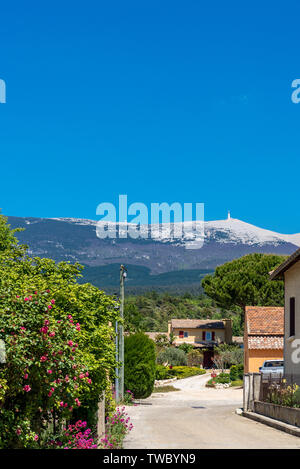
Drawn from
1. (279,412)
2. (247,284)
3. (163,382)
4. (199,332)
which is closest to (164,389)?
(163,382)

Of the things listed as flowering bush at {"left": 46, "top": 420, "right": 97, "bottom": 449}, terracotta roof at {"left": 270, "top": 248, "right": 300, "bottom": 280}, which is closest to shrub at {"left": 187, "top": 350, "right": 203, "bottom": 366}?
terracotta roof at {"left": 270, "top": 248, "right": 300, "bottom": 280}

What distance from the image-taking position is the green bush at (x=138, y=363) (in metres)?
31.6

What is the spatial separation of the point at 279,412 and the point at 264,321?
79.9 ft

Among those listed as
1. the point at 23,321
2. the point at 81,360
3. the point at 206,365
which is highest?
the point at 23,321

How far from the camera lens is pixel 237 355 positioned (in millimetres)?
61469

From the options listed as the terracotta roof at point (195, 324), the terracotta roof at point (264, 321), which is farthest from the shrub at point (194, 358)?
the terracotta roof at point (264, 321)

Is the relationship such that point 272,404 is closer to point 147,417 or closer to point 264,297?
point 147,417

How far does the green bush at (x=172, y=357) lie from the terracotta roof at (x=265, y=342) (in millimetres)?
23057

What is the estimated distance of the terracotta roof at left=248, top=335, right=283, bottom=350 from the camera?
43.3 metres

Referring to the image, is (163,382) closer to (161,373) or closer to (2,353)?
(161,373)

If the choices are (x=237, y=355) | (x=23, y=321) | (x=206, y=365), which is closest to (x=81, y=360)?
(x=23, y=321)

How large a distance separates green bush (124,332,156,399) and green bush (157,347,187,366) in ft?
109

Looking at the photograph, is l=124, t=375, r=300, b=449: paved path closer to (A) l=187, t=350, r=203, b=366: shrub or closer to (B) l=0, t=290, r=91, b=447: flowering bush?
(B) l=0, t=290, r=91, b=447: flowering bush
